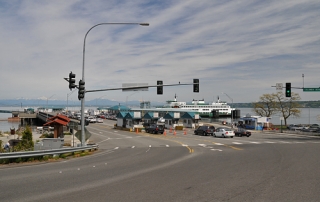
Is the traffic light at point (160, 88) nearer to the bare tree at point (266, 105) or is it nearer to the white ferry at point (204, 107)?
the bare tree at point (266, 105)

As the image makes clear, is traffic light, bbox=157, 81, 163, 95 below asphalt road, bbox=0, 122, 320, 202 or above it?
above

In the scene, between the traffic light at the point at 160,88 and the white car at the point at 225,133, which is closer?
the traffic light at the point at 160,88

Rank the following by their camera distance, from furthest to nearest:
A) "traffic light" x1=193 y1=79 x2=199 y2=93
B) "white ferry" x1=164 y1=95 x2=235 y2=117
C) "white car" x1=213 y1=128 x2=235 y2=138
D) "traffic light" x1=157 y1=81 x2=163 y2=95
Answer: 1. "white ferry" x1=164 y1=95 x2=235 y2=117
2. "white car" x1=213 y1=128 x2=235 y2=138
3. "traffic light" x1=193 y1=79 x2=199 y2=93
4. "traffic light" x1=157 y1=81 x2=163 y2=95

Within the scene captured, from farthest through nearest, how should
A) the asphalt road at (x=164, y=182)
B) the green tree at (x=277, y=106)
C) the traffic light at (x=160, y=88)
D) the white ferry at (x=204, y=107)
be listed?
1. the white ferry at (x=204, y=107)
2. the green tree at (x=277, y=106)
3. the traffic light at (x=160, y=88)
4. the asphalt road at (x=164, y=182)

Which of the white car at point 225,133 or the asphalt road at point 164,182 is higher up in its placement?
the asphalt road at point 164,182

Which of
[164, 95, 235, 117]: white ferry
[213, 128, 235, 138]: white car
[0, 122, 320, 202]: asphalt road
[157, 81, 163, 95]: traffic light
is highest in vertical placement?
[157, 81, 163, 95]: traffic light

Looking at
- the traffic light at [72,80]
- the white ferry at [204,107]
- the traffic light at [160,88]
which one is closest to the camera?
the traffic light at [72,80]

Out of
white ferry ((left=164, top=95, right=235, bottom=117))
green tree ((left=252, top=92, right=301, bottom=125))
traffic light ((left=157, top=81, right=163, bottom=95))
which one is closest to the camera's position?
traffic light ((left=157, top=81, right=163, bottom=95))

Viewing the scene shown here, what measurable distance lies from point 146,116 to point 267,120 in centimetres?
2892

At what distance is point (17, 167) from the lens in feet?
55.7

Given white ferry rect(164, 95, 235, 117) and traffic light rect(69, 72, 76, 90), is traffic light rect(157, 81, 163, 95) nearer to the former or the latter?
traffic light rect(69, 72, 76, 90)

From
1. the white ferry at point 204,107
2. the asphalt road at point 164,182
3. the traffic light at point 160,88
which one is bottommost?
the asphalt road at point 164,182

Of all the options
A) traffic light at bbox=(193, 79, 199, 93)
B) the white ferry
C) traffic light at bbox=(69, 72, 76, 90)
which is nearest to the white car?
traffic light at bbox=(193, 79, 199, 93)

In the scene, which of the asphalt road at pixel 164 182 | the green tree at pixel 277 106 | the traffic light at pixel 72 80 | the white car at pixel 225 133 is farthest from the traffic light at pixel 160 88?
the green tree at pixel 277 106
